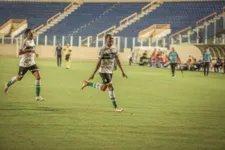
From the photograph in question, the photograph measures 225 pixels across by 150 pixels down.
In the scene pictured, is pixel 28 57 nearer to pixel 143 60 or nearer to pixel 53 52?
pixel 143 60

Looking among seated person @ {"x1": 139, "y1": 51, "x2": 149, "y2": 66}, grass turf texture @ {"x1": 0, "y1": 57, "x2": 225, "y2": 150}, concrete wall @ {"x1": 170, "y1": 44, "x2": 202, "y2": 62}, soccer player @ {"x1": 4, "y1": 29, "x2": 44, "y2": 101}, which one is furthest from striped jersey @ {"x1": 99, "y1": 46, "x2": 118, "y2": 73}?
seated person @ {"x1": 139, "y1": 51, "x2": 149, "y2": 66}

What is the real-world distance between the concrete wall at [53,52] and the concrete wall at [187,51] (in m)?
10.8

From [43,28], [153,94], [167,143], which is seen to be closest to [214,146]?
[167,143]

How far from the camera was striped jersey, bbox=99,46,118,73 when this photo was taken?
13.6 m

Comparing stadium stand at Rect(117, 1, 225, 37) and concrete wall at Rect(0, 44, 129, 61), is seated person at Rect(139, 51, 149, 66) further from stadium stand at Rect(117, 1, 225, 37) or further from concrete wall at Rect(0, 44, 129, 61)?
stadium stand at Rect(117, 1, 225, 37)

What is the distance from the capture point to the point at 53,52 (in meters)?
63.2

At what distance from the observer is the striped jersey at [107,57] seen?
1356 centimetres

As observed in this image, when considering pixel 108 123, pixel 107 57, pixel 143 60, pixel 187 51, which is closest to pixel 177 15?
pixel 143 60

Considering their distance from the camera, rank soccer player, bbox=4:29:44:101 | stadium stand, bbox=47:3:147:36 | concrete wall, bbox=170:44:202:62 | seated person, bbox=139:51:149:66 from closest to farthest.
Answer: soccer player, bbox=4:29:44:101
concrete wall, bbox=170:44:202:62
seated person, bbox=139:51:149:66
stadium stand, bbox=47:3:147:36

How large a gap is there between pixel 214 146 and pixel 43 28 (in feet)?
193

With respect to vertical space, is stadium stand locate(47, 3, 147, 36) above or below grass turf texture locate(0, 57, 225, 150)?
above

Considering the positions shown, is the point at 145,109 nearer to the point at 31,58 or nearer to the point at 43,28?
the point at 31,58

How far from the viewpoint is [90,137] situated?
9.22 meters

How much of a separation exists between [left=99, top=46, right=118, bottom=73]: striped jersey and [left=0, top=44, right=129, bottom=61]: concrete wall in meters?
46.2
